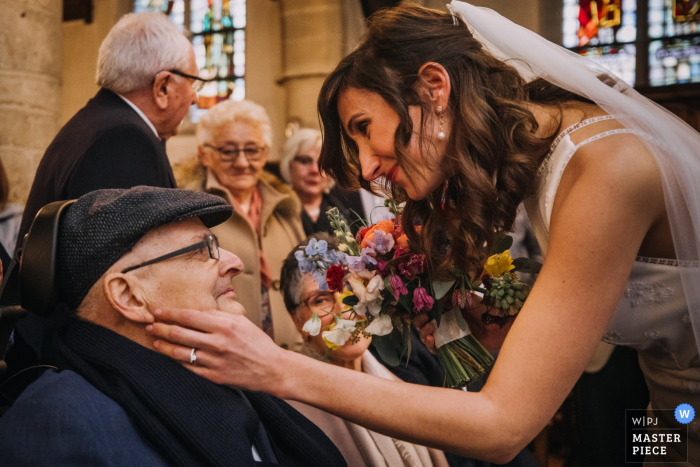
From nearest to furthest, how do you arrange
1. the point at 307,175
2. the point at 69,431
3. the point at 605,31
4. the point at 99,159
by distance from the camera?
the point at 69,431 < the point at 99,159 < the point at 307,175 < the point at 605,31

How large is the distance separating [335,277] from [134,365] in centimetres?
61

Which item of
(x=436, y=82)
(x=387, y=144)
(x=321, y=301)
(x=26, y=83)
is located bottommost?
(x=321, y=301)

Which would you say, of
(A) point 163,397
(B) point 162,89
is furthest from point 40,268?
(B) point 162,89

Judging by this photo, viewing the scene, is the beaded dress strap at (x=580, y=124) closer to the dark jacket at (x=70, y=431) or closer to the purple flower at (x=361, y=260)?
the purple flower at (x=361, y=260)

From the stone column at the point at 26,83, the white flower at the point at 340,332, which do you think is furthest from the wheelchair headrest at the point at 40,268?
the stone column at the point at 26,83

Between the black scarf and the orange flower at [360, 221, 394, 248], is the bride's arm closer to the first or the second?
the black scarf

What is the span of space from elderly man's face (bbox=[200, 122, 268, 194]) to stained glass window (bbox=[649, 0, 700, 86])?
6.08 m

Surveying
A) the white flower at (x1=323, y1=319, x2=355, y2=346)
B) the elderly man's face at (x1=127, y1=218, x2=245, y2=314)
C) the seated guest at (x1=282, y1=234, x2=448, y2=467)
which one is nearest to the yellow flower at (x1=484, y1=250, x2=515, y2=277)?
the white flower at (x1=323, y1=319, x2=355, y2=346)

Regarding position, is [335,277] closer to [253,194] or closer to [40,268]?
[40,268]

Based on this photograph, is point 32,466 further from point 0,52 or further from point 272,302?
point 0,52

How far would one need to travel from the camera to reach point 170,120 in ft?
9.48

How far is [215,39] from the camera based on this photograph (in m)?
10.4

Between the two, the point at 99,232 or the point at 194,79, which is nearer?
the point at 99,232

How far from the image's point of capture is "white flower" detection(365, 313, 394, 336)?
5.92ft
